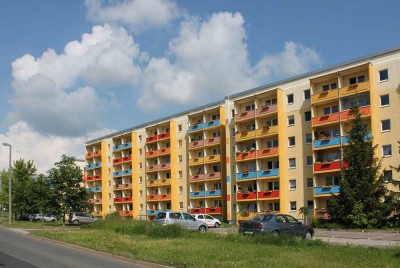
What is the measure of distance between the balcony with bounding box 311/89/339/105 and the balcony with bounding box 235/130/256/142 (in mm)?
9764

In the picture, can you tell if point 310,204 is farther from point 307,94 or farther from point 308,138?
point 307,94

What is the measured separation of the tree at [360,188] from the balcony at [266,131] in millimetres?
13334

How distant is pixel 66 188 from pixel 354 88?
96.0 feet

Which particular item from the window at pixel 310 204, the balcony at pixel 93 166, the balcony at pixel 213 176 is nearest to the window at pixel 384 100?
the window at pixel 310 204

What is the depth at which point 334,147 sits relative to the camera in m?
46.2

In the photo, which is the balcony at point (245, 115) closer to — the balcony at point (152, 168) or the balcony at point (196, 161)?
the balcony at point (196, 161)

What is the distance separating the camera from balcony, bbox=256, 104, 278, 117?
53344mm

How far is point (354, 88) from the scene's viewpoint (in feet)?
147

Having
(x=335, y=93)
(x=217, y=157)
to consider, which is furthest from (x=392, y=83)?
(x=217, y=157)

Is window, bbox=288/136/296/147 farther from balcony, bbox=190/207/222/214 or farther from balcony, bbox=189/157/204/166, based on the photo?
balcony, bbox=189/157/204/166

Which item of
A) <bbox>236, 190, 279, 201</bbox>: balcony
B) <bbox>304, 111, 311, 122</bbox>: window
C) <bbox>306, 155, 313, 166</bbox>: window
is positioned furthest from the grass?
<bbox>236, 190, 279, 201</bbox>: balcony

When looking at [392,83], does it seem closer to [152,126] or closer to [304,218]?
[304,218]

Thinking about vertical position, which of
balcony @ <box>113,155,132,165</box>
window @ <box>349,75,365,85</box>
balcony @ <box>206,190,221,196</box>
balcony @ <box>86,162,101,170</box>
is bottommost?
balcony @ <box>206,190,221,196</box>

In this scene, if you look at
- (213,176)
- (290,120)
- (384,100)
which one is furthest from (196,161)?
(384,100)
